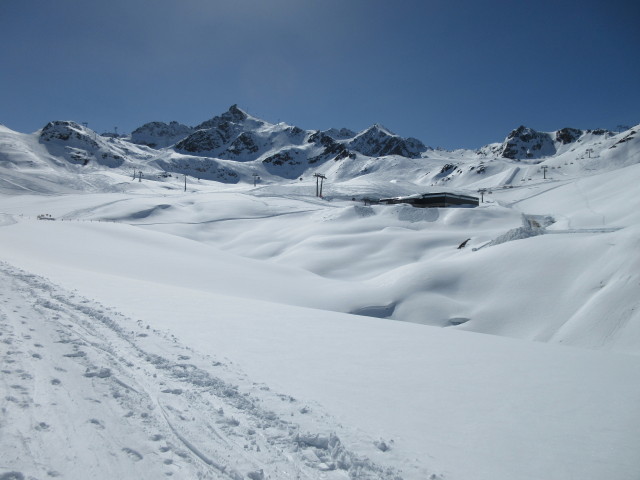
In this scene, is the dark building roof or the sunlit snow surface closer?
the sunlit snow surface

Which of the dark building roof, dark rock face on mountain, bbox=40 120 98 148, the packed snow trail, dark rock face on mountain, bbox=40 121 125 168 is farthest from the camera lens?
dark rock face on mountain, bbox=40 120 98 148

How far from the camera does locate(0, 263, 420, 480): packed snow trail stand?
11.8ft

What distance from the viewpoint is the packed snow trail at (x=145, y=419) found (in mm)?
3592

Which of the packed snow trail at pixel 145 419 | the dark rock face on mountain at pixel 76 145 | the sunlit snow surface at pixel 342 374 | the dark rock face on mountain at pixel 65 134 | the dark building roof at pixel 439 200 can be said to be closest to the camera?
the packed snow trail at pixel 145 419

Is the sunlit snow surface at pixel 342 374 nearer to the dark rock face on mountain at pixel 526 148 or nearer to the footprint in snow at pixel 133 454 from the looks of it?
the footprint in snow at pixel 133 454

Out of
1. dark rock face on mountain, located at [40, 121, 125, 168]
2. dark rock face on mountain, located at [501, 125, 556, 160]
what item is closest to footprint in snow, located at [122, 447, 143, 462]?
dark rock face on mountain, located at [40, 121, 125, 168]

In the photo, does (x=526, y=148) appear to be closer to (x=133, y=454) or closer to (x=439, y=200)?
(x=439, y=200)

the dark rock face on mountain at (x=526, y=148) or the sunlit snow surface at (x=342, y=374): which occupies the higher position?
the dark rock face on mountain at (x=526, y=148)

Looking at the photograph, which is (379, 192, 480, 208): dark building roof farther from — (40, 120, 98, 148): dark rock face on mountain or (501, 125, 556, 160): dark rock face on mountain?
(40, 120, 98, 148): dark rock face on mountain

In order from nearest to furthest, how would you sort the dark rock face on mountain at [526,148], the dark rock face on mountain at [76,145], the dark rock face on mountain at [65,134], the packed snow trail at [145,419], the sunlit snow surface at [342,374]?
1. the packed snow trail at [145,419]
2. the sunlit snow surface at [342,374]
3. the dark rock face on mountain at [76,145]
4. the dark rock face on mountain at [65,134]
5. the dark rock face on mountain at [526,148]

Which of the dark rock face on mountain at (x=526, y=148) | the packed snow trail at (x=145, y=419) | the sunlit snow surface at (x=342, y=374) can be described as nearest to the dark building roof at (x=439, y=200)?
the sunlit snow surface at (x=342, y=374)

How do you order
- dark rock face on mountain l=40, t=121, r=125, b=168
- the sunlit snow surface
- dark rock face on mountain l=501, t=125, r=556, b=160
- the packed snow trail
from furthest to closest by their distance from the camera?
dark rock face on mountain l=501, t=125, r=556, b=160 → dark rock face on mountain l=40, t=121, r=125, b=168 → the sunlit snow surface → the packed snow trail

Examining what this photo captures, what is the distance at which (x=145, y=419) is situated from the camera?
429 cm

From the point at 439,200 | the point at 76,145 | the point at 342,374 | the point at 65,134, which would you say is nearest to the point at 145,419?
the point at 342,374
